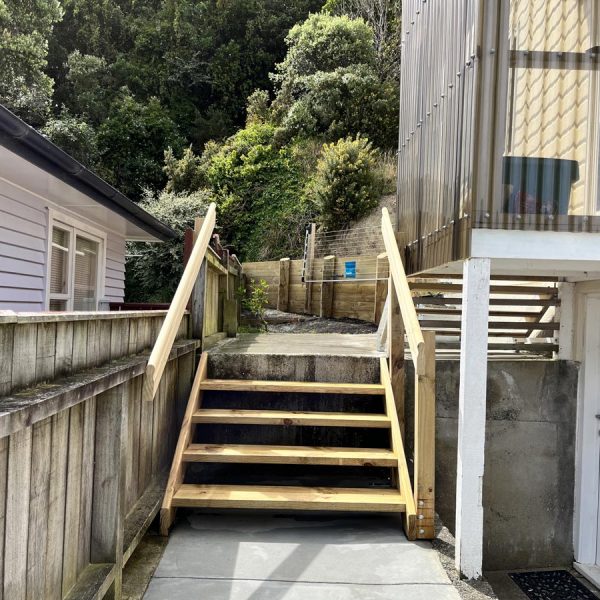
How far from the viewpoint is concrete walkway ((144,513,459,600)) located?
2943 mm

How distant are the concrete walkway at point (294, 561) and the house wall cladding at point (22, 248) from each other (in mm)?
2959

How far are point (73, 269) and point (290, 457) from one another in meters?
4.44

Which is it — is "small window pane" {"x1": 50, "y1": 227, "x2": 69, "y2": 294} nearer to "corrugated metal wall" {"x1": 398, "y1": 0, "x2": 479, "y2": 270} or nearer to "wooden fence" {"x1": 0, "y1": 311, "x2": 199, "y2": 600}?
"wooden fence" {"x1": 0, "y1": 311, "x2": 199, "y2": 600}

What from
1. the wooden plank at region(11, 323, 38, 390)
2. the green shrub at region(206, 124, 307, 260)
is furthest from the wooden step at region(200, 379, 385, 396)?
the green shrub at region(206, 124, 307, 260)

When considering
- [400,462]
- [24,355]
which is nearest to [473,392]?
[400,462]

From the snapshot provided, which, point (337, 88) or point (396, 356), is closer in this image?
point (396, 356)

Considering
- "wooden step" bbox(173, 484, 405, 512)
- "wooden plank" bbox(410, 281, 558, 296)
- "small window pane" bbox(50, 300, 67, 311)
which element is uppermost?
"wooden plank" bbox(410, 281, 558, 296)

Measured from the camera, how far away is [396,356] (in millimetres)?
4715

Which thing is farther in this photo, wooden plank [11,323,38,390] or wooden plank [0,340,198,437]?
wooden plank [11,323,38,390]

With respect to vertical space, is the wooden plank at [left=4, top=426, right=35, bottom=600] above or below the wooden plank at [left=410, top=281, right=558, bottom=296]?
below

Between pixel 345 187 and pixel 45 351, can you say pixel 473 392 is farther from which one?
pixel 345 187

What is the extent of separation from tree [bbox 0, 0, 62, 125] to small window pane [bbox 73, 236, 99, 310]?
40.6 ft

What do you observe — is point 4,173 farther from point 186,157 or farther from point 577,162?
point 186,157

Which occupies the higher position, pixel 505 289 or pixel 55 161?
pixel 55 161
